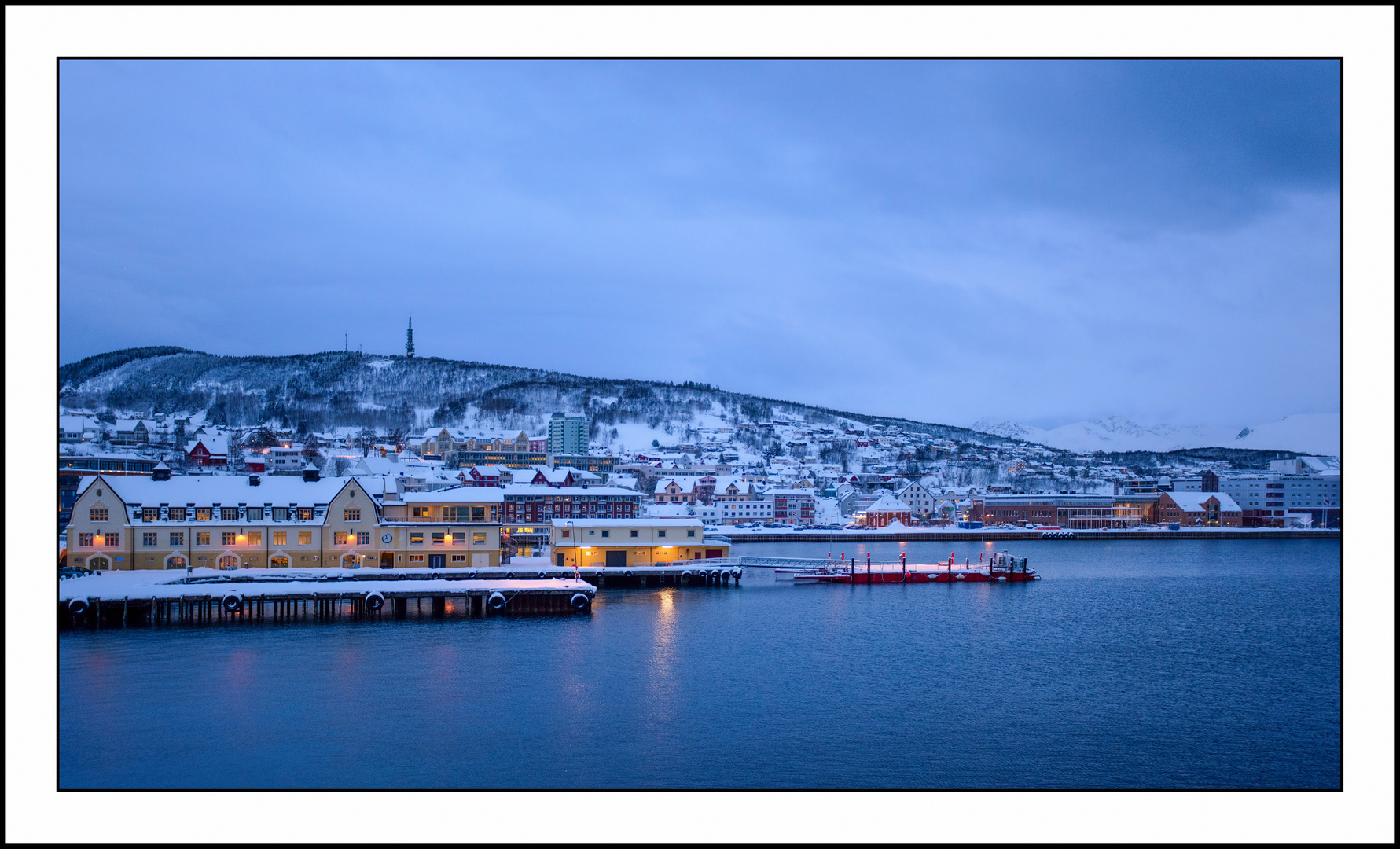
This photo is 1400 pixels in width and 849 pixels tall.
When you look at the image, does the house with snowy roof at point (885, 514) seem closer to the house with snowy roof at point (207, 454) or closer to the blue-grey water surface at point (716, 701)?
the blue-grey water surface at point (716, 701)

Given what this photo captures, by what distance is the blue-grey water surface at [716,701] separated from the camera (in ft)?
50.3

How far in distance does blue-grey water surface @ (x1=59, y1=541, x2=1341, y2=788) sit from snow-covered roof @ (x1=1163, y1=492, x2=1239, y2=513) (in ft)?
239

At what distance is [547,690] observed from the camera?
20.4m

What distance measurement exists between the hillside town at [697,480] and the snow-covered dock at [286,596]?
3.70 meters

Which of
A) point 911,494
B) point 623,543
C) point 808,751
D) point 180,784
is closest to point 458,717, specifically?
point 180,784

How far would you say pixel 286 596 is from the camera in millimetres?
31141

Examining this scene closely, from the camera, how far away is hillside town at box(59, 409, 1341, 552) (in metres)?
62.9

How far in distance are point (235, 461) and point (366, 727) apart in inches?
4217

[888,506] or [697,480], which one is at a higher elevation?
[697,480]

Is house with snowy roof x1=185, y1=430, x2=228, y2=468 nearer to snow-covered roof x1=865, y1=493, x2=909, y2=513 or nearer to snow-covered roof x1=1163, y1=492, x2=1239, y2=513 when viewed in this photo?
snow-covered roof x1=865, y1=493, x2=909, y2=513

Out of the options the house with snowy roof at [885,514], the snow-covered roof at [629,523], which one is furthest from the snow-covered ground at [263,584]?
the house with snowy roof at [885,514]

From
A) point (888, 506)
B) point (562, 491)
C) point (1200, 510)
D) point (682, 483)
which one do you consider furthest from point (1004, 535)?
point (562, 491)

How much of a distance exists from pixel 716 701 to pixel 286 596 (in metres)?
18.4

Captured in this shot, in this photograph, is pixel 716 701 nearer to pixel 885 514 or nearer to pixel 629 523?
pixel 629 523
